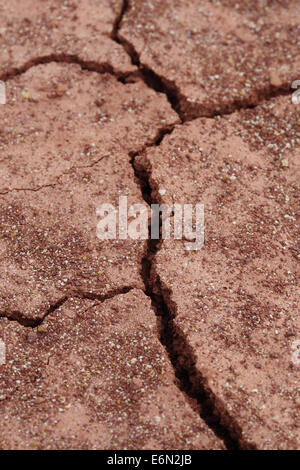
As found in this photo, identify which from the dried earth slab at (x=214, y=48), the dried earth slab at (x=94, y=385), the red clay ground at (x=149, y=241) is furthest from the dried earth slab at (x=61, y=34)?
the dried earth slab at (x=94, y=385)

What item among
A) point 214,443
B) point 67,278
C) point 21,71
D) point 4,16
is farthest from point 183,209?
point 4,16

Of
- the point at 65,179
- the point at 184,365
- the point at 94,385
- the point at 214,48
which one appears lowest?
the point at 94,385

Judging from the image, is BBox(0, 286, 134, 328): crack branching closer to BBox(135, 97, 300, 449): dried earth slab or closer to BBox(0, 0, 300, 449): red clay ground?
BBox(0, 0, 300, 449): red clay ground

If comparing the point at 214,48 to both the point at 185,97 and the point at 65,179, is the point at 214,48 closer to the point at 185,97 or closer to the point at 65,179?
the point at 185,97

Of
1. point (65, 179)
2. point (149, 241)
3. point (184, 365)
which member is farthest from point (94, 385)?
point (65, 179)

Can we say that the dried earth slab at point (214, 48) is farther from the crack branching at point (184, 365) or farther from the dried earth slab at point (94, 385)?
the dried earth slab at point (94, 385)
